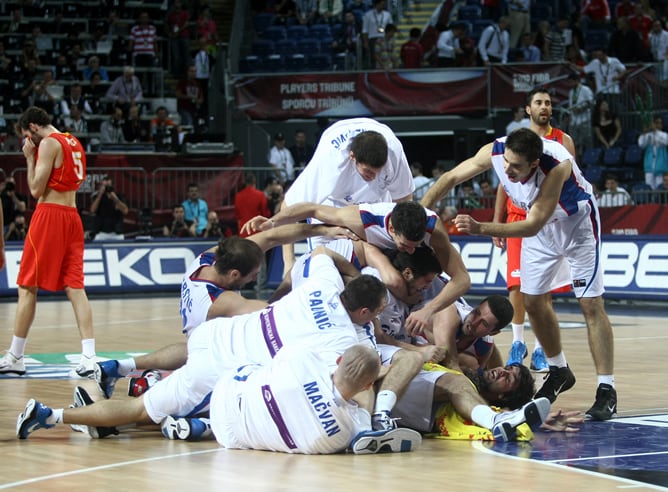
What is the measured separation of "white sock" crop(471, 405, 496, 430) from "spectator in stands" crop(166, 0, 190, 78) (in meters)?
20.3

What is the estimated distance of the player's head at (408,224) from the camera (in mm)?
7934

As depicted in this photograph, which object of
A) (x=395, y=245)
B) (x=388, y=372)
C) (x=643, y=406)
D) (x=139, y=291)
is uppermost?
(x=395, y=245)

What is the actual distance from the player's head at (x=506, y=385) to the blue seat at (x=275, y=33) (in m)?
19.8

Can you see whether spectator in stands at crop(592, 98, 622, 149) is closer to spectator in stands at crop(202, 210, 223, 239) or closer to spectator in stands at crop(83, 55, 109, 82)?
spectator in stands at crop(202, 210, 223, 239)

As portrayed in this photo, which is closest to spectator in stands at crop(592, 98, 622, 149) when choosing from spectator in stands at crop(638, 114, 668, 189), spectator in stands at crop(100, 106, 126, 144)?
spectator in stands at crop(638, 114, 668, 189)

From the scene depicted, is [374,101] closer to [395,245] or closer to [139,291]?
[139,291]

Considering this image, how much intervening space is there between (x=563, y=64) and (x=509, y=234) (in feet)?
50.8

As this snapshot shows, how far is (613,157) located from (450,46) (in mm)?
4634

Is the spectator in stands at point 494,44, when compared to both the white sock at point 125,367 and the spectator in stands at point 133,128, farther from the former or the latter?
the white sock at point 125,367

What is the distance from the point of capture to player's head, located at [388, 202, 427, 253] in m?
7.93

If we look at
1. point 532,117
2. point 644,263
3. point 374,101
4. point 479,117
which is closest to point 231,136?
point 374,101

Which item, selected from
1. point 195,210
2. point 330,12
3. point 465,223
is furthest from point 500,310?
point 330,12

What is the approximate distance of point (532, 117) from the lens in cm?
1155

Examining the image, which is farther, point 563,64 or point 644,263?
point 563,64
